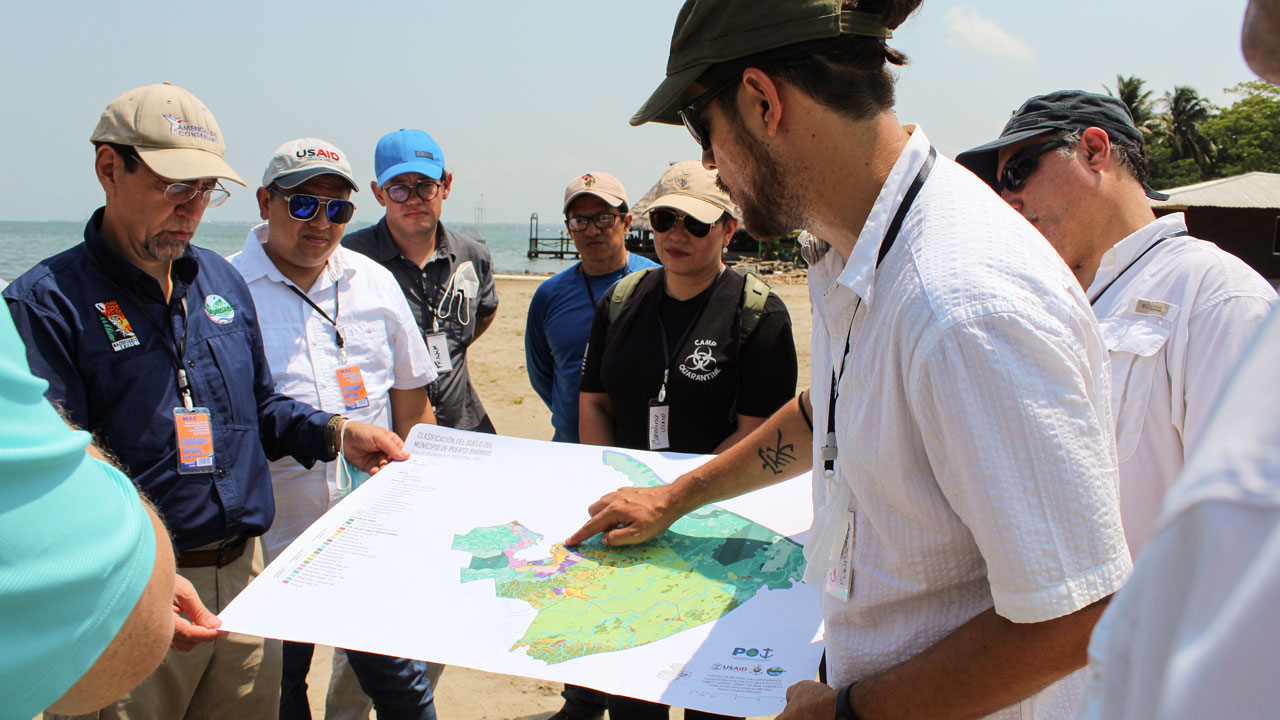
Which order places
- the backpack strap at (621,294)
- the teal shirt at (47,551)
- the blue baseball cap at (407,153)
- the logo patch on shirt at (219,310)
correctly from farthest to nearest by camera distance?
1. the blue baseball cap at (407,153)
2. the backpack strap at (621,294)
3. the logo patch on shirt at (219,310)
4. the teal shirt at (47,551)

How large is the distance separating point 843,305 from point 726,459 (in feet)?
3.04

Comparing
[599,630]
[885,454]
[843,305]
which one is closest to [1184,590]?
[885,454]

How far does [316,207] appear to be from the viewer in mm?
3299

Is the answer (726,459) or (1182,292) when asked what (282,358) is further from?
(1182,292)

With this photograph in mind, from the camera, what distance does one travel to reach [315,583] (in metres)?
1.89

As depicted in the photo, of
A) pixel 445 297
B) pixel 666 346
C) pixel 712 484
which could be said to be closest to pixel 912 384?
pixel 712 484

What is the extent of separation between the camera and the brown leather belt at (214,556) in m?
2.50

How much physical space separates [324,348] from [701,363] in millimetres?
1586

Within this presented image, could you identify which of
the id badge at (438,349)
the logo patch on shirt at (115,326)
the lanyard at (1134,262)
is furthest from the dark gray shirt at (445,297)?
the lanyard at (1134,262)

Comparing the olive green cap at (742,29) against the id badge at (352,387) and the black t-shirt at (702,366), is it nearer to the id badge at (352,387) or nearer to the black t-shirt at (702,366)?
the black t-shirt at (702,366)

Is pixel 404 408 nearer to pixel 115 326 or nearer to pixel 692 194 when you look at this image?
pixel 115 326

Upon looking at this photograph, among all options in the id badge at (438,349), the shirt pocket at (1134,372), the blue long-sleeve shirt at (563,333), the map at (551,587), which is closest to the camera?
Answer: the map at (551,587)

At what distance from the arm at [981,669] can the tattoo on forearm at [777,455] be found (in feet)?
2.83

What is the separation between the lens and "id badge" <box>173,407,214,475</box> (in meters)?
2.39
